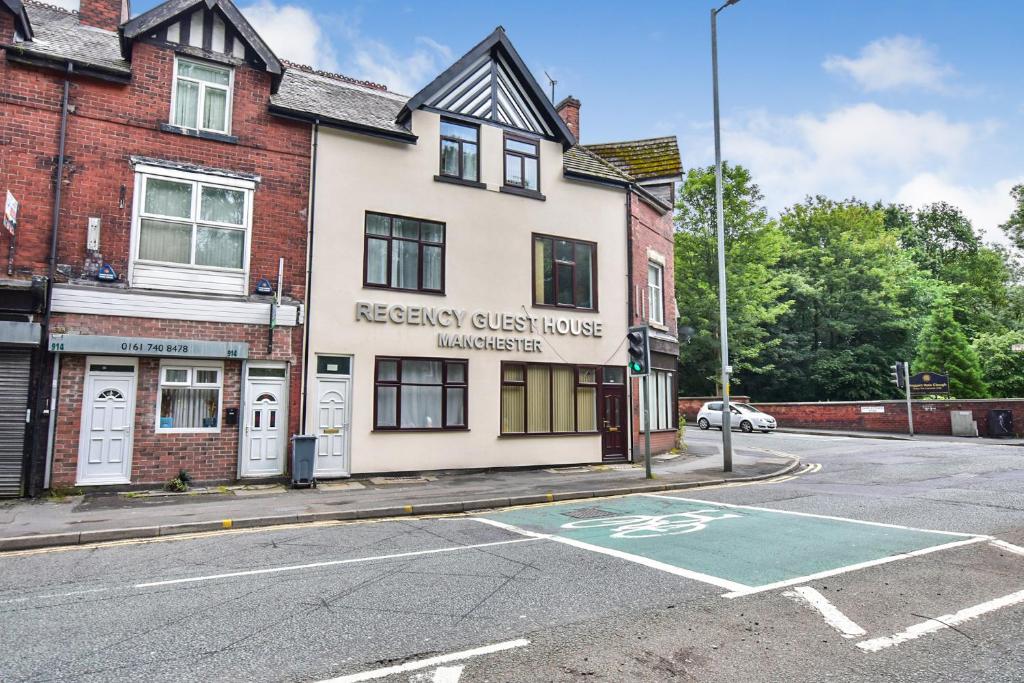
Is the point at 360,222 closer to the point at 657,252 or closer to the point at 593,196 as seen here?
the point at 593,196

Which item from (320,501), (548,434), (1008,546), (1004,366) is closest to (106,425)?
(320,501)

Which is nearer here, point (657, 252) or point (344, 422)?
point (344, 422)

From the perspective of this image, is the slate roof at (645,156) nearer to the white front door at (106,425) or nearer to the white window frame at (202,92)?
the white window frame at (202,92)

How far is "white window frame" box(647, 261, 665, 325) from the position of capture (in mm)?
20453

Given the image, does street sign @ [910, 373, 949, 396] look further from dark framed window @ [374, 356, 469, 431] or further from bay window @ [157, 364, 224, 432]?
bay window @ [157, 364, 224, 432]

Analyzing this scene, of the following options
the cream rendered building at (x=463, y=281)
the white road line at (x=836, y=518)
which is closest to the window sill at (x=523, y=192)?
the cream rendered building at (x=463, y=281)

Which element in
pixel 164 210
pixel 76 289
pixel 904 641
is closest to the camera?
pixel 904 641

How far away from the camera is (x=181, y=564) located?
7113 millimetres

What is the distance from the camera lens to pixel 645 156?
21719 mm

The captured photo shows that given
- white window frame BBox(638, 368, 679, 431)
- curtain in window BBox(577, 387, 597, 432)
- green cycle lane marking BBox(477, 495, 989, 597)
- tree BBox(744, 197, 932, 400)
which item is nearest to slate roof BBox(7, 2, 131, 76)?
green cycle lane marking BBox(477, 495, 989, 597)

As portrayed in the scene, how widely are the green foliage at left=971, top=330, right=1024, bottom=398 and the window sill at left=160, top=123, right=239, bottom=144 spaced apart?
3531 cm

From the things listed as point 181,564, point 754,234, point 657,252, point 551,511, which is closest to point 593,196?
point 657,252

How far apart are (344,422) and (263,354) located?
232cm

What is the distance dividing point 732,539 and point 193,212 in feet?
39.5
